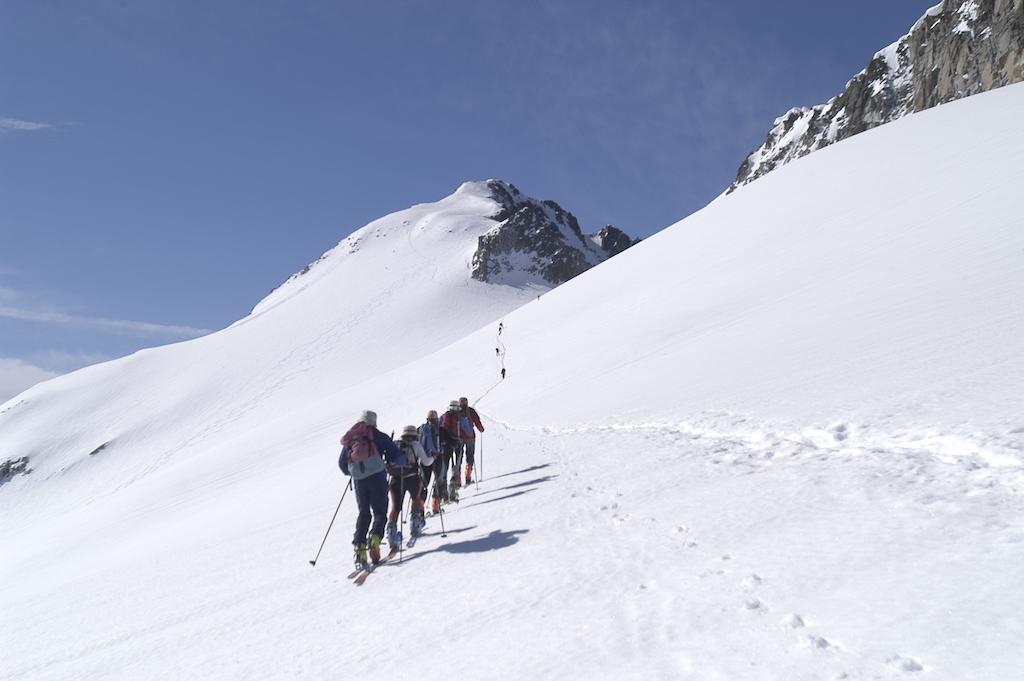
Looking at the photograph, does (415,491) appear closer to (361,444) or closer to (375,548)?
(375,548)

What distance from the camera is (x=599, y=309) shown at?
2866cm

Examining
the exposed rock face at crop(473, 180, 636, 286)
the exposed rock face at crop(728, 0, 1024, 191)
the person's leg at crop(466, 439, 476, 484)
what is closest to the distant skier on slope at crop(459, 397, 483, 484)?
the person's leg at crop(466, 439, 476, 484)

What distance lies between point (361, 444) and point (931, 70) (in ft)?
309

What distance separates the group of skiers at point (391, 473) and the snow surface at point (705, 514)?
Result: 398 mm

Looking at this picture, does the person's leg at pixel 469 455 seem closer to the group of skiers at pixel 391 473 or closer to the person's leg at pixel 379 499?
the group of skiers at pixel 391 473

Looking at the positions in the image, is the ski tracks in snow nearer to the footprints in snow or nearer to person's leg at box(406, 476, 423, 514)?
the footprints in snow

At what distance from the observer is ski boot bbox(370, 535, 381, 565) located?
22.1 ft

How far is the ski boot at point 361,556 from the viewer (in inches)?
265

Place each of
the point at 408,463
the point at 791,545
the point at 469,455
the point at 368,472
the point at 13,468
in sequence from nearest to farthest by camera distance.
Answer: the point at 791,545
the point at 368,472
the point at 408,463
the point at 469,455
the point at 13,468

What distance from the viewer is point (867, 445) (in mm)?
5832

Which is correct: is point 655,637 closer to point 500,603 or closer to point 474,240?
point 500,603

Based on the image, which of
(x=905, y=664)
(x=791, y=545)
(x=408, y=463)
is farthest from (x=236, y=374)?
(x=905, y=664)

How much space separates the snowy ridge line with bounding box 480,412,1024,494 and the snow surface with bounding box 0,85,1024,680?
31 millimetres

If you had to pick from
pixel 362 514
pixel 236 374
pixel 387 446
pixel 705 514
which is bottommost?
pixel 705 514
